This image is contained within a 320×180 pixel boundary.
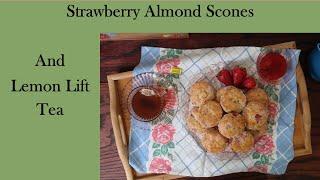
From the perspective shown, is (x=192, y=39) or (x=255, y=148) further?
(x=192, y=39)

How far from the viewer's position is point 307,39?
1346 millimetres

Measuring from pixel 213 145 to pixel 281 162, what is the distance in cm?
23

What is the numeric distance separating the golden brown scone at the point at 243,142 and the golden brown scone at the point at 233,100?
0.23 feet

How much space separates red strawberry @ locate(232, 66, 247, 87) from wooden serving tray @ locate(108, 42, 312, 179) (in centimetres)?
16

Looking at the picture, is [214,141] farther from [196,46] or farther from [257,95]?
[196,46]

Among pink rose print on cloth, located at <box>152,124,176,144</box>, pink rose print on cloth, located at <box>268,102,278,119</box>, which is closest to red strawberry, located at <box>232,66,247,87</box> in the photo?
pink rose print on cloth, located at <box>268,102,278,119</box>

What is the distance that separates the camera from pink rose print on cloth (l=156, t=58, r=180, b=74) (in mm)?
1244

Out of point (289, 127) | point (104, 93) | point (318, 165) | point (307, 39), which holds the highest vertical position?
point (307, 39)

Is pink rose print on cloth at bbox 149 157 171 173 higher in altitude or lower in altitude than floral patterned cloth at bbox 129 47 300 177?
lower

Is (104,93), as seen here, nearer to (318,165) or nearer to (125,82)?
(125,82)

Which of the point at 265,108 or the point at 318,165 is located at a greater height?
the point at 265,108

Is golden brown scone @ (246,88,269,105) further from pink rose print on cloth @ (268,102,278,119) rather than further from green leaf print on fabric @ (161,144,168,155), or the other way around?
green leaf print on fabric @ (161,144,168,155)

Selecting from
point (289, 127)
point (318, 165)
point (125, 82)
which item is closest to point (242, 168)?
point (289, 127)

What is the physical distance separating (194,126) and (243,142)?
0.14 m
